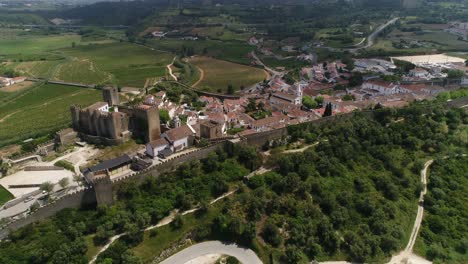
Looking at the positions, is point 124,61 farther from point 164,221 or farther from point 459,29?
point 459,29

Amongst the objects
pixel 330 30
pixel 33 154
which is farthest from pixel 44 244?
pixel 330 30

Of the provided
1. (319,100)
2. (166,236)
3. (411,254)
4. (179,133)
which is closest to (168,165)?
(179,133)

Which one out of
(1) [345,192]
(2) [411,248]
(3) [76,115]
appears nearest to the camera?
(2) [411,248]

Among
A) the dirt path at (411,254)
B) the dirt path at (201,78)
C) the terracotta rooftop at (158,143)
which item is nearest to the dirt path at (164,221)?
the terracotta rooftop at (158,143)

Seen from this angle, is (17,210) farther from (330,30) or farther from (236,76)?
(330,30)

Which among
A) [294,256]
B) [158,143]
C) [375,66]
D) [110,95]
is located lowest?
[294,256]

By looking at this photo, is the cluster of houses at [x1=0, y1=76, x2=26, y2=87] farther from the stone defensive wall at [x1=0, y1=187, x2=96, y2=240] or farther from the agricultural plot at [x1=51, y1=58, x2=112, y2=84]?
the stone defensive wall at [x1=0, y1=187, x2=96, y2=240]
